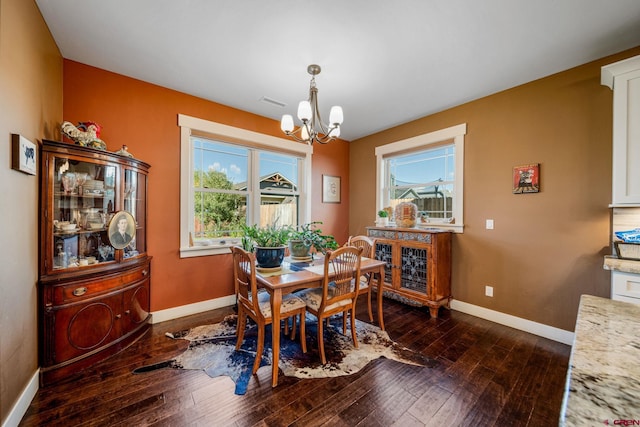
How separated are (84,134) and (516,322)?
459 centimetres

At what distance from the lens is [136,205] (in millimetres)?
2621

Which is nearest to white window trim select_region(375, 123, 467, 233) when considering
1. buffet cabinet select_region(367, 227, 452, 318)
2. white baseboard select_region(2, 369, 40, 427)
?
buffet cabinet select_region(367, 227, 452, 318)

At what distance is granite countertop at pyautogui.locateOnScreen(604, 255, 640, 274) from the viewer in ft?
5.80

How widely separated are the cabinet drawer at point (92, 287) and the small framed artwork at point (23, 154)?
879 millimetres

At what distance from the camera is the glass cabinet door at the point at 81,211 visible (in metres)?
2.02

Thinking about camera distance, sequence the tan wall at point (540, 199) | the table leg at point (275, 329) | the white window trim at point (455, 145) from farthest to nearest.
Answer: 1. the white window trim at point (455, 145)
2. the tan wall at point (540, 199)
3. the table leg at point (275, 329)

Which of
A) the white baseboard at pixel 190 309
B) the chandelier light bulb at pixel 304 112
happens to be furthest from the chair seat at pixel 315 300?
the chandelier light bulb at pixel 304 112

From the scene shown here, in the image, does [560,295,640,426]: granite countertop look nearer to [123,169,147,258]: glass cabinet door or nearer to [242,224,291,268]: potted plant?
[242,224,291,268]: potted plant

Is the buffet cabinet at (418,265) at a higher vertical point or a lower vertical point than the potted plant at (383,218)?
lower

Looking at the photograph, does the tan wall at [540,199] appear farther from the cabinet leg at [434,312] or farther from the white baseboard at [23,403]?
the white baseboard at [23,403]

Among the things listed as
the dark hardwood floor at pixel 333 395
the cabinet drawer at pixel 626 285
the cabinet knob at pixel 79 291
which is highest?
the cabinet drawer at pixel 626 285

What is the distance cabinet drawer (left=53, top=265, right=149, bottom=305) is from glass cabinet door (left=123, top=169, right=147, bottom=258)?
0.21 meters

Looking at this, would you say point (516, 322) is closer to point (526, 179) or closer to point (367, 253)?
point (526, 179)

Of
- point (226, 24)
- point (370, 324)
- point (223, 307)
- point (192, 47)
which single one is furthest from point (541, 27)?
point (223, 307)
